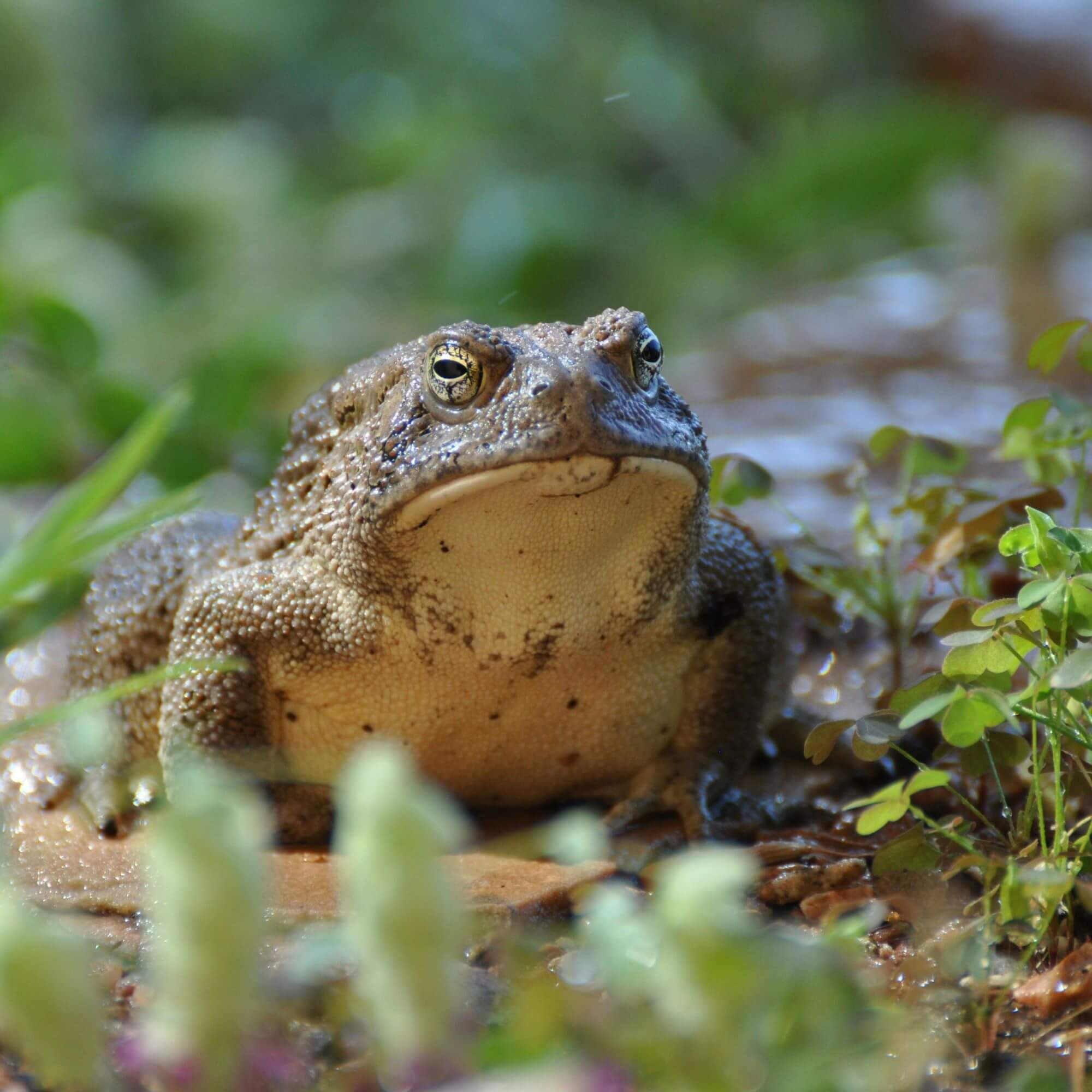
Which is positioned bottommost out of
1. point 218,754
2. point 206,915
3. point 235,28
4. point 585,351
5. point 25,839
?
point 25,839

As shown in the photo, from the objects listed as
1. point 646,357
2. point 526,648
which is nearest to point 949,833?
point 526,648

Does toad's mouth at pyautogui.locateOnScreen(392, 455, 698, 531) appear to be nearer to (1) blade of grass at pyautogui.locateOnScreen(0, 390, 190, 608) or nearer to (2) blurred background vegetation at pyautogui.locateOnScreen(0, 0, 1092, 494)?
(1) blade of grass at pyautogui.locateOnScreen(0, 390, 190, 608)

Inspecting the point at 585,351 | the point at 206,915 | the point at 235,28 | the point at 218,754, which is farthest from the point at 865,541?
the point at 235,28

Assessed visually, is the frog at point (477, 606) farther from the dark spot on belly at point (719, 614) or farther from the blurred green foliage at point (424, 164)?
the blurred green foliage at point (424, 164)

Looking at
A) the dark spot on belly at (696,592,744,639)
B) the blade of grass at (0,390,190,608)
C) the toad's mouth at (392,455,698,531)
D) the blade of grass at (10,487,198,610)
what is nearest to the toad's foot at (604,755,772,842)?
the dark spot on belly at (696,592,744,639)

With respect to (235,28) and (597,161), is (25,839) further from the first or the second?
(235,28)

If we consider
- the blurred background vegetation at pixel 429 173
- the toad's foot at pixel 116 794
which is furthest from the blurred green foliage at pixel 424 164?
the toad's foot at pixel 116 794
